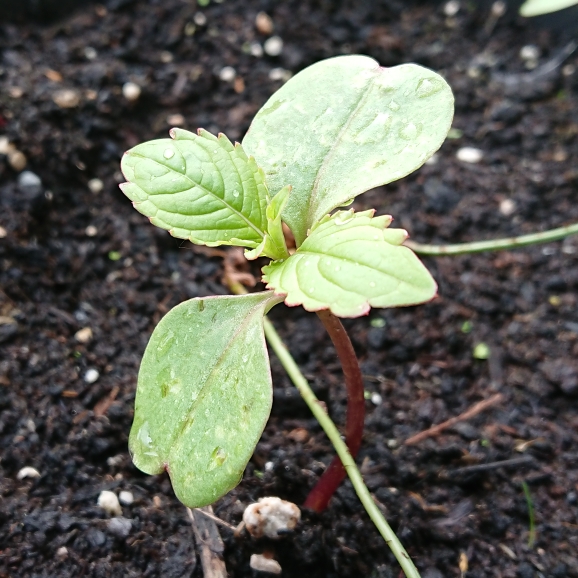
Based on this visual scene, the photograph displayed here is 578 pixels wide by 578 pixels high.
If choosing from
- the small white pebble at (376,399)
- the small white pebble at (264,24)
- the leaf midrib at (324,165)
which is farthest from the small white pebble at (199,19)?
the small white pebble at (376,399)

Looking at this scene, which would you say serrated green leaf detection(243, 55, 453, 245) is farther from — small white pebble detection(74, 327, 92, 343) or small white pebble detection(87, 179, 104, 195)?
small white pebble detection(87, 179, 104, 195)

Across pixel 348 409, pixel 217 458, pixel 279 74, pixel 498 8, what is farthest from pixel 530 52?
pixel 217 458

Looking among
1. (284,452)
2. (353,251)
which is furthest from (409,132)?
(284,452)

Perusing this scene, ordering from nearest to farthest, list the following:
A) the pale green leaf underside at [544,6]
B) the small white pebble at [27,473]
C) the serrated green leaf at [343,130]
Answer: the serrated green leaf at [343,130] → the small white pebble at [27,473] → the pale green leaf underside at [544,6]

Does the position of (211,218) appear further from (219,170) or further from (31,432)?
(31,432)

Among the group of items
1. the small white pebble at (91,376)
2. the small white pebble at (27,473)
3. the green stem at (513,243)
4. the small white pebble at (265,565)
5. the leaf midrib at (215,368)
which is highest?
the leaf midrib at (215,368)

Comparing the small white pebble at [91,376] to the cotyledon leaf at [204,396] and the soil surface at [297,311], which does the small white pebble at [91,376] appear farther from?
the cotyledon leaf at [204,396]

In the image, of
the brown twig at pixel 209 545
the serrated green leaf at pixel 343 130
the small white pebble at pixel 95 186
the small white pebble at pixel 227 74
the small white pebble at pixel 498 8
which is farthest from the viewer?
the small white pebble at pixel 498 8
